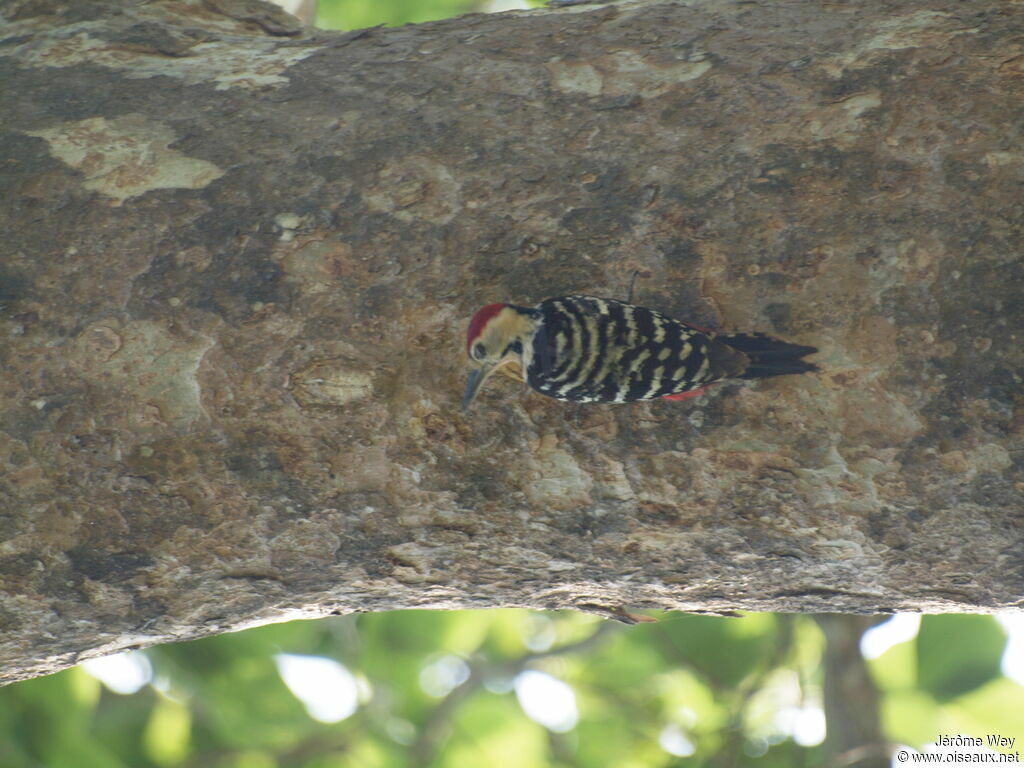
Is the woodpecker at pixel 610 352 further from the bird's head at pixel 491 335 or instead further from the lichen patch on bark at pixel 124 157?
the lichen patch on bark at pixel 124 157

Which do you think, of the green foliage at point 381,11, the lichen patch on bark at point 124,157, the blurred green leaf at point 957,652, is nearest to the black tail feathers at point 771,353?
the lichen patch on bark at point 124,157

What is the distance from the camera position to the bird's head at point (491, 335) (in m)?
1.67

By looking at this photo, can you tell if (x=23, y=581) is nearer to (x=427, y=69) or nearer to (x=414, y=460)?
(x=414, y=460)

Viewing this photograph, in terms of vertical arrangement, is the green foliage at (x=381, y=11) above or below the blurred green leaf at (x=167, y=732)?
above

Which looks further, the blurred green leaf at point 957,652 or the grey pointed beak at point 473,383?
the blurred green leaf at point 957,652

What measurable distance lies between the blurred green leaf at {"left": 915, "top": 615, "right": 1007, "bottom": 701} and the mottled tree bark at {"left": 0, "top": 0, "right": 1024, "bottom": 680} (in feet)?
6.10

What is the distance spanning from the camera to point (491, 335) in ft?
5.56

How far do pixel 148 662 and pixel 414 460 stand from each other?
3100mm

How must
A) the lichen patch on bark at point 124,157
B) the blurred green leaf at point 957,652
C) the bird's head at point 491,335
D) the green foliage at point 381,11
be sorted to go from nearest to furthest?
the bird's head at point 491,335, the lichen patch on bark at point 124,157, the blurred green leaf at point 957,652, the green foliage at point 381,11

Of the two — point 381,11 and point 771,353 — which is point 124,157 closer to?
point 771,353

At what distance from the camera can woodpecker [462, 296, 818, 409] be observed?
1.70 m

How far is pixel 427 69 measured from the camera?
221 centimetres

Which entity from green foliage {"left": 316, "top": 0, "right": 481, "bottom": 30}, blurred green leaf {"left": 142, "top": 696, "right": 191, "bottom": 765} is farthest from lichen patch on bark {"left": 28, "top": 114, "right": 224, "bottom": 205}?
green foliage {"left": 316, "top": 0, "right": 481, "bottom": 30}

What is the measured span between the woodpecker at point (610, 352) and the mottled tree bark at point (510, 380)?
0.10 meters
